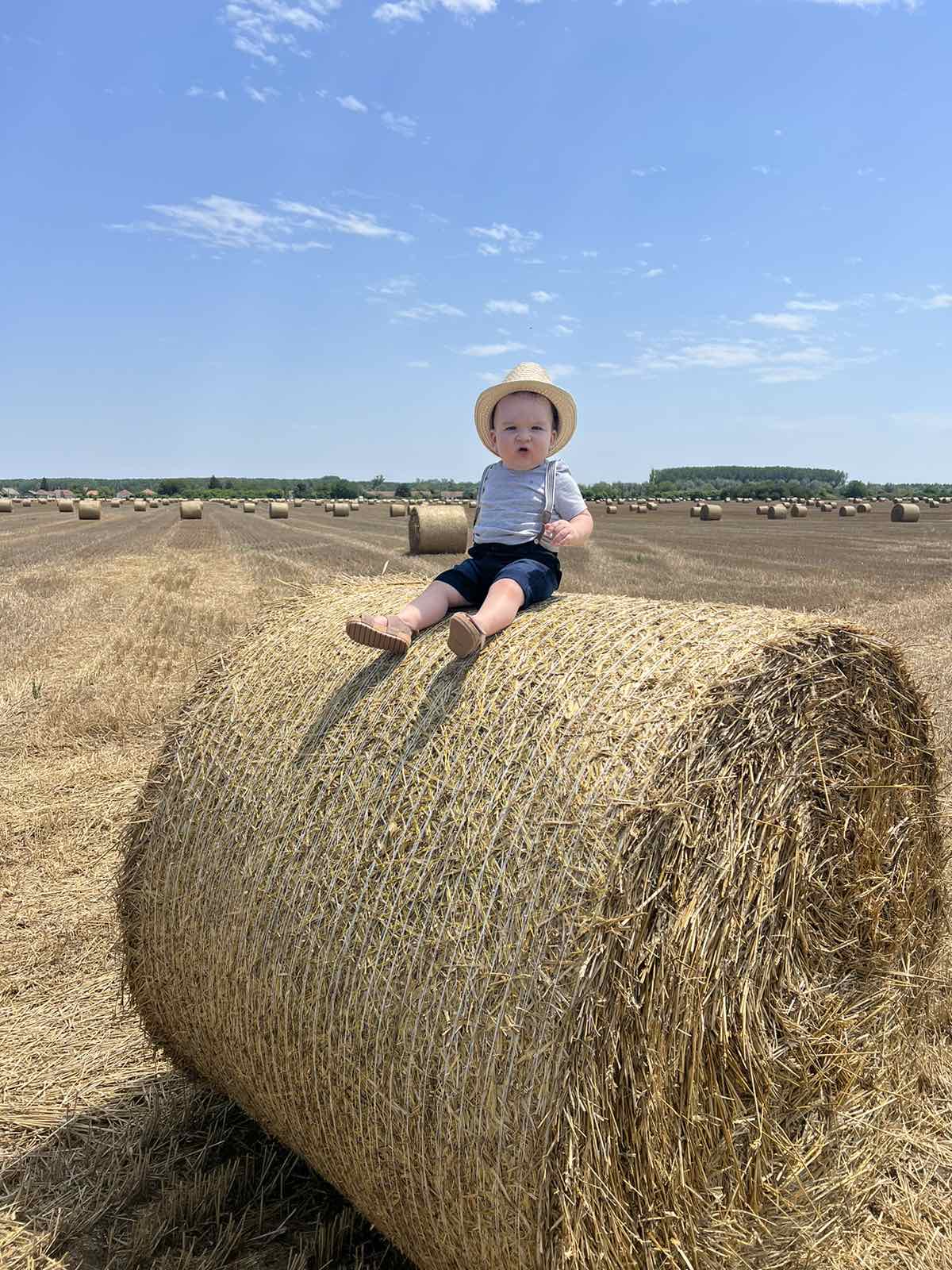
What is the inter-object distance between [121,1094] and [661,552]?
2095 centimetres

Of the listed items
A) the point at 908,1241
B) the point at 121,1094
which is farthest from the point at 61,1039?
the point at 908,1241

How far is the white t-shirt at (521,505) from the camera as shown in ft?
11.3

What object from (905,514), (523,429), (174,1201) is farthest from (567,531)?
(905,514)

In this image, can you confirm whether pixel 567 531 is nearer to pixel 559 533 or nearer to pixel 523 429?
pixel 559 533

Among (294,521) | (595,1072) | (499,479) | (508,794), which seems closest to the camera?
(595,1072)

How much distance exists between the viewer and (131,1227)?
294cm

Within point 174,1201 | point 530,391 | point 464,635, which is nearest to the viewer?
point 464,635

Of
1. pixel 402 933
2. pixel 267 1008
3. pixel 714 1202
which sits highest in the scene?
pixel 402 933

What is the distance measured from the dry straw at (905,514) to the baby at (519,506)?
4004 centimetres

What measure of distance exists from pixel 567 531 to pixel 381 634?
32.8 inches

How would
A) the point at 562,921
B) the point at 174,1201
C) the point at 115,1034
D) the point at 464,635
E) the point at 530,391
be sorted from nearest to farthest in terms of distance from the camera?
1. the point at 562,921
2. the point at 464,635
3. the point at 174,1201
4. the point at 530,391
5. the point at 115,1034

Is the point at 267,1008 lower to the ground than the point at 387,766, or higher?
lower

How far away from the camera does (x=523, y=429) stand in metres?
3.36

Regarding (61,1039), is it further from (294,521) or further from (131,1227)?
(294,521)
